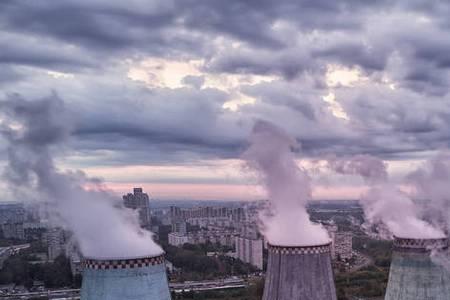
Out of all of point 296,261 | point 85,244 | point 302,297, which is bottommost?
point 302,297

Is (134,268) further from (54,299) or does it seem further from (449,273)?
(54,299)

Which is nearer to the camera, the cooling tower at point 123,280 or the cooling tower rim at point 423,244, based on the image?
the cooling tower at point 123,280

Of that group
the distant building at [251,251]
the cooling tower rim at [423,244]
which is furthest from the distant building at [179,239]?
the cooling tower rim at [423,244]


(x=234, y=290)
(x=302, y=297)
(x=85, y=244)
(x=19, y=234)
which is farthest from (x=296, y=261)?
(x=19, y=234)

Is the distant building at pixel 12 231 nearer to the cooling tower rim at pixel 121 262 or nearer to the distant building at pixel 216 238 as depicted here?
the distant building at pixel 216 238

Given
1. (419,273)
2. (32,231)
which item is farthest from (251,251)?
(419,273)
